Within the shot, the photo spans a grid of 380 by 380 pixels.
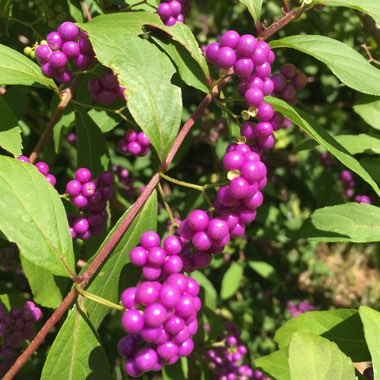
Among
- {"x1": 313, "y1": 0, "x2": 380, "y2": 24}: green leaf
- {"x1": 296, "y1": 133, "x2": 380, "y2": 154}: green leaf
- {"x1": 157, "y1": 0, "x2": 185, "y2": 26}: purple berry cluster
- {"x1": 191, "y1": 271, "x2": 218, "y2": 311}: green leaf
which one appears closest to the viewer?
{"x1": 313, "y1": 0, "x2": 380, "y2": 24}: green leaf

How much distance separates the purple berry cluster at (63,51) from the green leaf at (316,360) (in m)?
1.18

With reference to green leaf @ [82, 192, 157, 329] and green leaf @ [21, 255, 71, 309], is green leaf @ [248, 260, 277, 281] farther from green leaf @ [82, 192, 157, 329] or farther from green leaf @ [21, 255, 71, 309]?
green leaf @ [82, 192, 157, 329]

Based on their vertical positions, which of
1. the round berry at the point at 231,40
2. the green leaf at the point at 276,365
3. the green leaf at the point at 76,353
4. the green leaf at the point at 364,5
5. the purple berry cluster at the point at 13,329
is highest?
the green leaf at the point at 364,5

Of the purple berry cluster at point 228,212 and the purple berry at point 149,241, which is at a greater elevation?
the purple berry cluster at point 228,212

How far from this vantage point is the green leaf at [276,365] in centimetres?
179

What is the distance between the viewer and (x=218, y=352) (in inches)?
121

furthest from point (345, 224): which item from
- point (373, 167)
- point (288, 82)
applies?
point (288, 82)

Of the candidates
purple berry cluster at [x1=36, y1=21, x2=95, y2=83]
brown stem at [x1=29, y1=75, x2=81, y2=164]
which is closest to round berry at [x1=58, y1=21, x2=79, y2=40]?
purple berry cluster at [x1=36, y1=21, x2=95, y2=83]

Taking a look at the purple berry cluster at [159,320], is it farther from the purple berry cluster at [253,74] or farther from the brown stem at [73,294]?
the purple berry cluster at [253,74]

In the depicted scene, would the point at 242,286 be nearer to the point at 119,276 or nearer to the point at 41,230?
the point at 119,276

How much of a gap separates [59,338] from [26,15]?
180cm

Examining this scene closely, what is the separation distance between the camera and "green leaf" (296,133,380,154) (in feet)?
7.09

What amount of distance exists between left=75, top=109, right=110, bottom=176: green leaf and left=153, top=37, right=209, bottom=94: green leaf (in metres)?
0.49

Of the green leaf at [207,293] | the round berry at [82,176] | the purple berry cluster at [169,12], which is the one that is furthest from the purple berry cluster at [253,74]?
the green leaf at [207,293]
